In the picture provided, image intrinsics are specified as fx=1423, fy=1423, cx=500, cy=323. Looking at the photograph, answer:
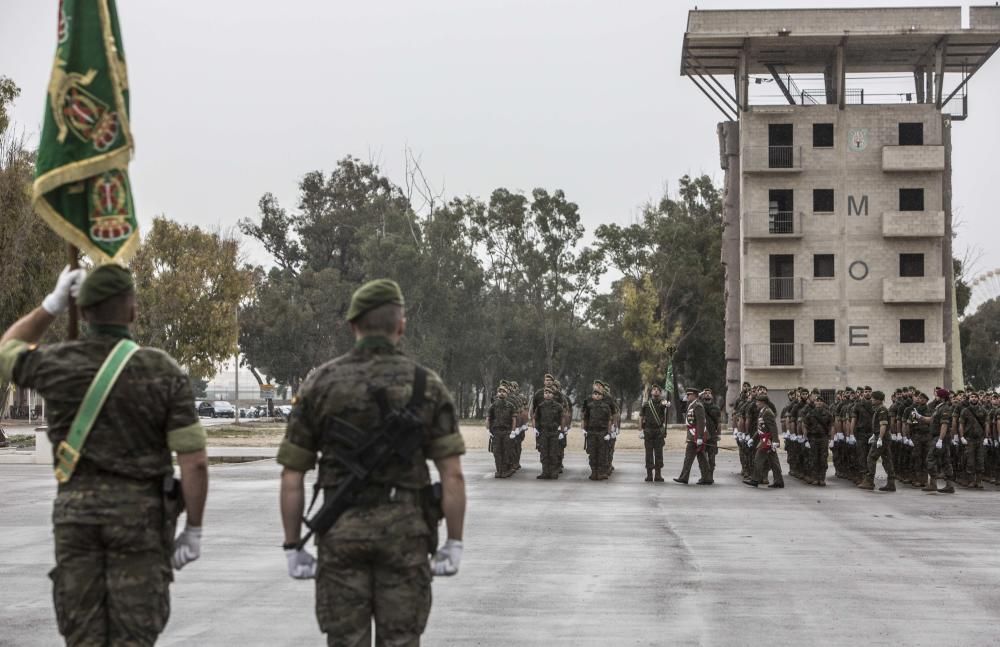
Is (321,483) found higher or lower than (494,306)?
lower

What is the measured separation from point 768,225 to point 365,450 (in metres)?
57.3

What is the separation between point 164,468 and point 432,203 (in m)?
83.9

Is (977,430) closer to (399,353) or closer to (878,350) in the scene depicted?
(399,353)

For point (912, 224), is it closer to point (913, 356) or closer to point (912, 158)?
point (912, 158)

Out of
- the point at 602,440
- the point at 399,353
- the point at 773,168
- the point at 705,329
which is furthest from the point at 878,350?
the point at 399,353

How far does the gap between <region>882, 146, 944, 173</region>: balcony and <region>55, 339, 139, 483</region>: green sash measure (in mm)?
57615

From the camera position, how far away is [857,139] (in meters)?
61.2

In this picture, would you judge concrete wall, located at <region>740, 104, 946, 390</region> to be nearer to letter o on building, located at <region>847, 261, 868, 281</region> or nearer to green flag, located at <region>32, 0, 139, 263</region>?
letter o on building, located at <region>847, 261, 868, 281</region>

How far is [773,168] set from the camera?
2409 inches

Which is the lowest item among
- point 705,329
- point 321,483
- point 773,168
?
point 321,483

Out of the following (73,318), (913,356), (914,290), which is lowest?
(73,318)

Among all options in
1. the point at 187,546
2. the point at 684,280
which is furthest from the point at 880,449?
the point at 684,280

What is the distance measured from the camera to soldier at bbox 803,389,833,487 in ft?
83.6

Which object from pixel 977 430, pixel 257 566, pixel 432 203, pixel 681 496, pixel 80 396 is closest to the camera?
pixel 80 396
